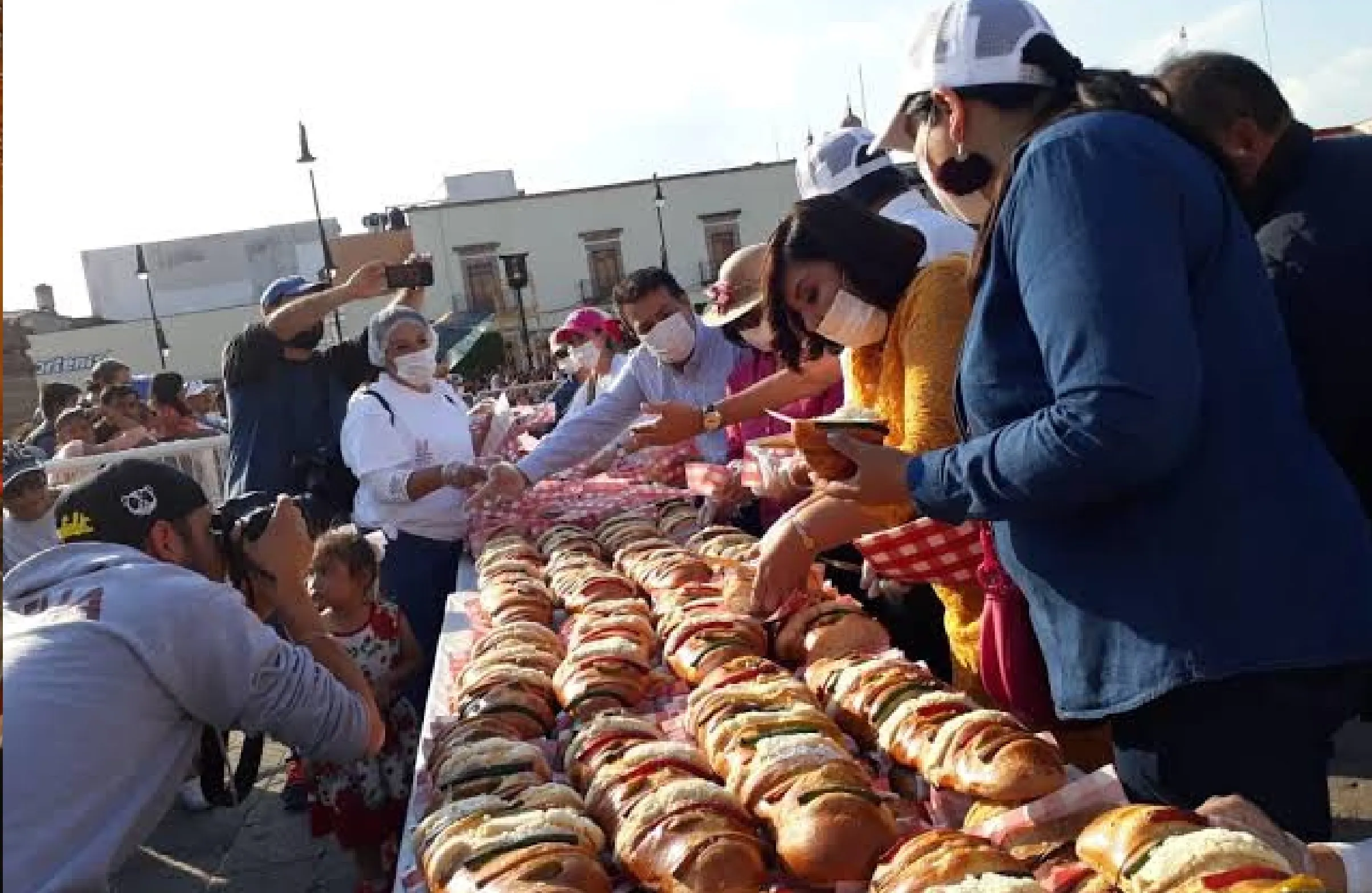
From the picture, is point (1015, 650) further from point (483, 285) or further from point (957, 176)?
point (483, 285)

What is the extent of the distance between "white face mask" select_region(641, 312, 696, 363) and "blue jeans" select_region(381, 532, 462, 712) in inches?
49.3

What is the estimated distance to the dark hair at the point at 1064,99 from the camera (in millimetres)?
1805

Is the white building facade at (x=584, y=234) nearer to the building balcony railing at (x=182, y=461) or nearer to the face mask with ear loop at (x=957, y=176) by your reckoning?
the building balcony railing at (x=182, y=461)

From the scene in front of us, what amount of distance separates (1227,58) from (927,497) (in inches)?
76.2

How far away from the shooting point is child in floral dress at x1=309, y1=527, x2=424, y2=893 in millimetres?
4258

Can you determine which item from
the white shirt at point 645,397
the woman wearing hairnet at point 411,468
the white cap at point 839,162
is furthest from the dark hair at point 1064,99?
the woman wearing hairnet at point 411,468

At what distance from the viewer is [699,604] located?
335 cm

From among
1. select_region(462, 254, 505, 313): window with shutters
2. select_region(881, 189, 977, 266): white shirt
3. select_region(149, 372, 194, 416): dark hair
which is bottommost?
select_region(462, 254, 505, 313): window with shutters

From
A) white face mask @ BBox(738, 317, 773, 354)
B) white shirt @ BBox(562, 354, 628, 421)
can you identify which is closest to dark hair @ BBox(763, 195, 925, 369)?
white face mask @ BBox(738, 317, 773, 354)

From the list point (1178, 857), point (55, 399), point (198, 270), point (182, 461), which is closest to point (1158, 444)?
point (1178, 857)

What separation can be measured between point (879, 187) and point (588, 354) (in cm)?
308

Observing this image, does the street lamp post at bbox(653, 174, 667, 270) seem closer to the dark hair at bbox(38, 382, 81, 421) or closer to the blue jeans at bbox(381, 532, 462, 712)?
the dark hair at bbox(38, 382, 81, 421)

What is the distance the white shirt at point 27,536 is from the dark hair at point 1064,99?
5.75 m

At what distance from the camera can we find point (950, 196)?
206 cm
